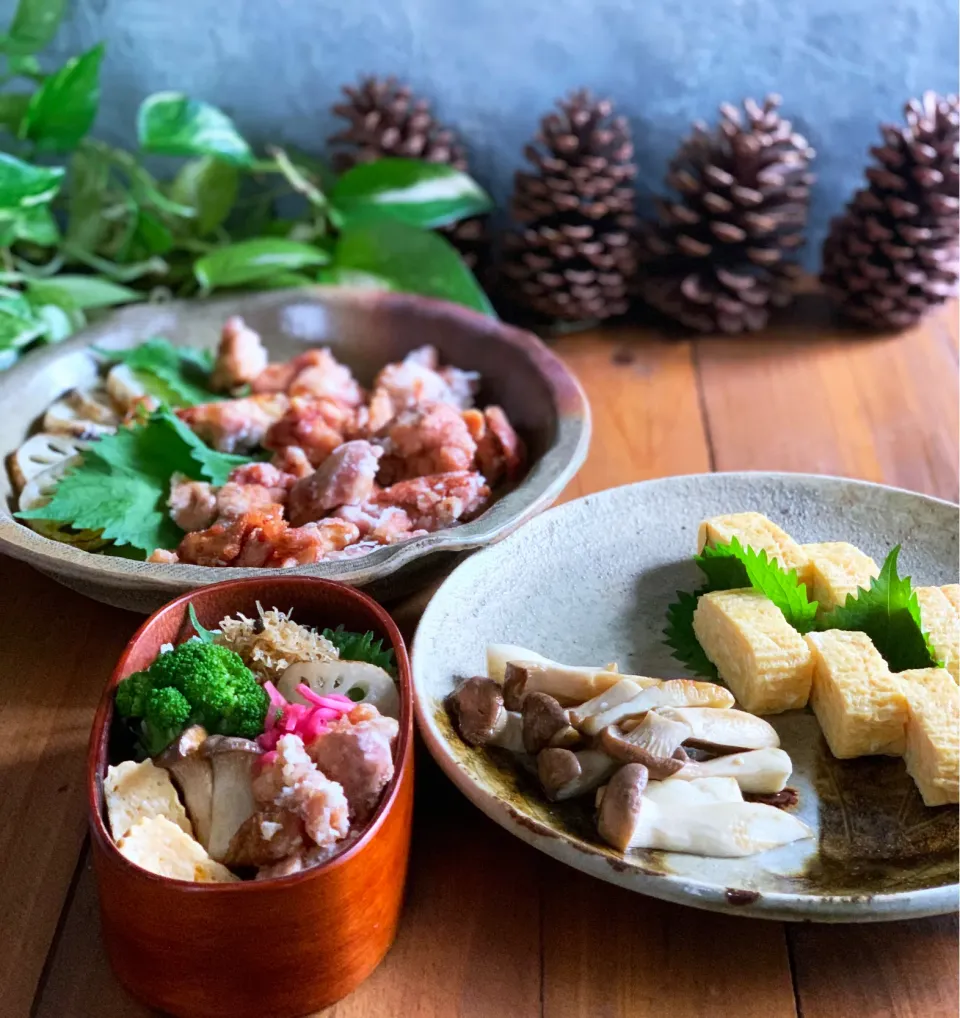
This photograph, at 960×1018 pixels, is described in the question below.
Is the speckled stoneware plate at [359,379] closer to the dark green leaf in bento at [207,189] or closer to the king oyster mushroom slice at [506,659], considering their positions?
the king oyster mushroom slice at [506,659]

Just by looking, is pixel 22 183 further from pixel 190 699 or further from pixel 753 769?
pixel 753 769

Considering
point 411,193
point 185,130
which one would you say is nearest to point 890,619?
point 411,193

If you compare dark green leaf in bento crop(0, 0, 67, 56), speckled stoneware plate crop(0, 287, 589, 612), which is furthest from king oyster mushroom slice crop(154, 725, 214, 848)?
dark green leaf in bento crop(0, 0, 67, 56)

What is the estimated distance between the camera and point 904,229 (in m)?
1.81

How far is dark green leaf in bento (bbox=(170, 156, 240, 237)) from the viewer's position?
1.91 m

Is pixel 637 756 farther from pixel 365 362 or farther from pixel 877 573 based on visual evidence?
pixel 365 362

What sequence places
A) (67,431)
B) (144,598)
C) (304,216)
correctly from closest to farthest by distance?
1. (144,598)
2. (67,431)
3. (304,216)

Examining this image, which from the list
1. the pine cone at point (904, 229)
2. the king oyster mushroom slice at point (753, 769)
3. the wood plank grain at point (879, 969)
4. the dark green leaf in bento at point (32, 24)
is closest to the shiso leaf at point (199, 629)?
the king oyster mushroom slice at point (753, 769)

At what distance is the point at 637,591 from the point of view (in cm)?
127

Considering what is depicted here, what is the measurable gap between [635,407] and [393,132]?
0.64 metres

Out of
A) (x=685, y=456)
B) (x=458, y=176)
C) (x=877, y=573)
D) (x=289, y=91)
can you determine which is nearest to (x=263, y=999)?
(x=877, y=573)

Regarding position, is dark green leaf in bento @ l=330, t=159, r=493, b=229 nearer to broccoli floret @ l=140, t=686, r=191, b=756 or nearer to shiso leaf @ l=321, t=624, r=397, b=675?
shiso leaf @ l=321, t=624, r=397, b=675

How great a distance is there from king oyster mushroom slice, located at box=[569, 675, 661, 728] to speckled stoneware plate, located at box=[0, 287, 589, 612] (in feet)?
0.75

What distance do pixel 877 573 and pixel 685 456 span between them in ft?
1.57
